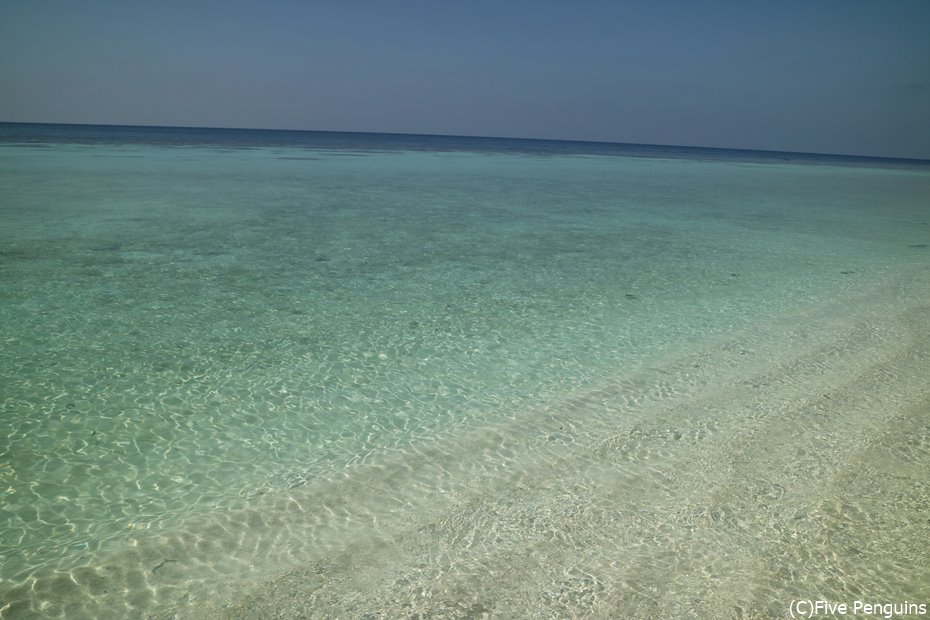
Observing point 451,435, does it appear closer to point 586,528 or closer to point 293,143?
point 586,528

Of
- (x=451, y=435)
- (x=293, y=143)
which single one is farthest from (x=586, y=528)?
(x=293, y=143)

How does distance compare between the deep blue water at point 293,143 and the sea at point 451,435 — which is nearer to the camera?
the sea at point 451,435

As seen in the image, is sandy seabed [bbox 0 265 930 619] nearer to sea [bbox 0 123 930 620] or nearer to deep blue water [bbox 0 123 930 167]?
sea [bbox 0 123 930 620]

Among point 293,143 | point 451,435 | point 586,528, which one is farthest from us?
point 293,143

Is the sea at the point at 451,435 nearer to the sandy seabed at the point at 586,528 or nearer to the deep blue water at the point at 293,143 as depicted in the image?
the sandy seabed at the point at 586,528

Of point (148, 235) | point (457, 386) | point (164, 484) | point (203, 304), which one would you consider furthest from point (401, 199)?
point (164, 484)

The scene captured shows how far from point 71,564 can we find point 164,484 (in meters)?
0.82

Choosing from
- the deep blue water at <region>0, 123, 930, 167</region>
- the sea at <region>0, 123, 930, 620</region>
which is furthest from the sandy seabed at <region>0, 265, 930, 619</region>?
the deep blue water at <region>0, 123, 930, 167</region>

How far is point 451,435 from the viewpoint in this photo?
4867 mm

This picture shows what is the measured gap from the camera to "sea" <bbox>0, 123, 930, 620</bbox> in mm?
3178

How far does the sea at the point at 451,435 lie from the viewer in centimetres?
318

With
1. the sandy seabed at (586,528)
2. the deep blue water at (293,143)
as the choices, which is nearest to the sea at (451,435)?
the sandy seabed at (586,528)

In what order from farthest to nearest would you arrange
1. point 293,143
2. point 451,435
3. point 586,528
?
point 293,143 < point 451,435 < point 586,528

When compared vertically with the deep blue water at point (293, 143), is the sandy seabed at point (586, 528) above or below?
below
